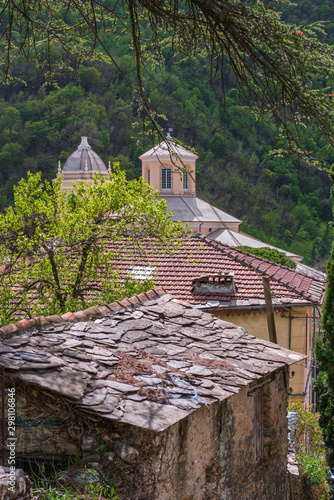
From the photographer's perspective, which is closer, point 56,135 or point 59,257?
point 59,257

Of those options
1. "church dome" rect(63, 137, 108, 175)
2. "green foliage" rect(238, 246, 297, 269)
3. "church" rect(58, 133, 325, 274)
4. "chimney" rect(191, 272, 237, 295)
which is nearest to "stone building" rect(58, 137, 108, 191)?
"church dome" rect(63, 137, 108, 175)

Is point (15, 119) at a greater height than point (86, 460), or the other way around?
point (15, 119)

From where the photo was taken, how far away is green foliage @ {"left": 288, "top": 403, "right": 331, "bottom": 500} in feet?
33.2

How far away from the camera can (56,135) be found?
6238 centimetres

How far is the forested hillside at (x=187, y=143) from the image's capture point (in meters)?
61.4

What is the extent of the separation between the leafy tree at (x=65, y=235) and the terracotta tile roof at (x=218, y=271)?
1.56 m

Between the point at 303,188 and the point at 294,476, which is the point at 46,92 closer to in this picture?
the point at 303,188

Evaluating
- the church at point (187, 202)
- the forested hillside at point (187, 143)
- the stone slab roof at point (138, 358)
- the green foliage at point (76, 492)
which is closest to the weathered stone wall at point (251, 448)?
the stone slab roof at point (138, 358)

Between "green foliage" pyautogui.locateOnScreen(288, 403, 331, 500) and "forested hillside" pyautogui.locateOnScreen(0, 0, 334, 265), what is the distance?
47.5 metres

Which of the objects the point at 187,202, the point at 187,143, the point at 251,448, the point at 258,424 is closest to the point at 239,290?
the point at 258,424

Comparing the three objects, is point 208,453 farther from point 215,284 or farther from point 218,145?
point 218,145

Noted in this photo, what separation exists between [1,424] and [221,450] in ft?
8.04

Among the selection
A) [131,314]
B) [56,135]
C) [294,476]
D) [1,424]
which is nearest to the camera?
[1,424]

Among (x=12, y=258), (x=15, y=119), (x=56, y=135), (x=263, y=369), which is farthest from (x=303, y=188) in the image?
(x=263, y=369)
